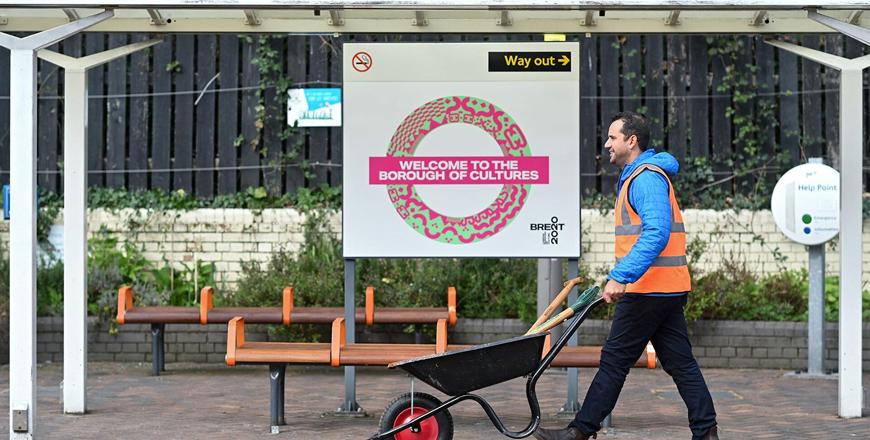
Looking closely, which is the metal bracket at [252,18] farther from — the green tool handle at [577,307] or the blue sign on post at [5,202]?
the blue sign on post at [5,202]

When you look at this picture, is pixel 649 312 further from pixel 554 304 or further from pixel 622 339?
pixel 554 304

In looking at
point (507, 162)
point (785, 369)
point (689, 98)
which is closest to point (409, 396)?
point (507, 162)

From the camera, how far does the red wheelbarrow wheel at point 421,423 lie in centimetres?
737

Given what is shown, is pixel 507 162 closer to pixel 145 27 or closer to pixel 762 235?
pixel 145 27

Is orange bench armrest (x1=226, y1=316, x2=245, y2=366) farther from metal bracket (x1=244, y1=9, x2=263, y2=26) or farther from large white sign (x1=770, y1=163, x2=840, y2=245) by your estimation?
large white sign (x1=770, y1=163, x2=840, y2=245)

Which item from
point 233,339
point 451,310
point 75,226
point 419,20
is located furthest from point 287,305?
point 419,20

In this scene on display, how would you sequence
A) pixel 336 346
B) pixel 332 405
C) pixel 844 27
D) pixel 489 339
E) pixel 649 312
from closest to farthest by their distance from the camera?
pixel 649 312 → pixel 844 27 → pixel 336 346 → pixel 332 405 → pixel 489 339

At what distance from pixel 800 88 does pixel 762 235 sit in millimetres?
1657

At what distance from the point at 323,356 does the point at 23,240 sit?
1976mm

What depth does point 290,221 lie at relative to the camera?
539 inches

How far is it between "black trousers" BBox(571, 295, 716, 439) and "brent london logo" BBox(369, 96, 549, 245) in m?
1.90

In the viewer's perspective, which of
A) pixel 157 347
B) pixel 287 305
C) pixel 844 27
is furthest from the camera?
pixel 157 347

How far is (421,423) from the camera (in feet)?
24.5

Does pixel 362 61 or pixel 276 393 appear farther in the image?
pixel 362 61
